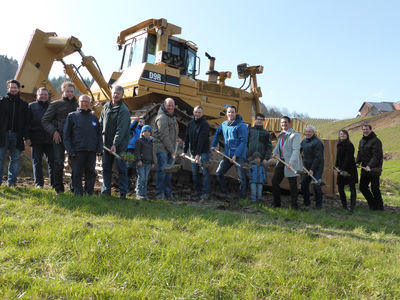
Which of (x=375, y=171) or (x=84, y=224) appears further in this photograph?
(x=375, y=171)

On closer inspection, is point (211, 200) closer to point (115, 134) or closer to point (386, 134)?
point (115, 134)

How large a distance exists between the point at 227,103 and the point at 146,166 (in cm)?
586

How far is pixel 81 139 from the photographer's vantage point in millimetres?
5398

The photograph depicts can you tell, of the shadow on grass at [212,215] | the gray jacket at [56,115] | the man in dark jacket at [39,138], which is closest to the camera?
the shadow on grass at [212,215]

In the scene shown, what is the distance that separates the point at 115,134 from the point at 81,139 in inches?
29.5

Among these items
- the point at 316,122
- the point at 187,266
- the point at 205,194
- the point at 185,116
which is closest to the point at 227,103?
the point at 185,116

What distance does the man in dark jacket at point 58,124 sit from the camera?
5680mm

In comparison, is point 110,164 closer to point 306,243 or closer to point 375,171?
point 306,243

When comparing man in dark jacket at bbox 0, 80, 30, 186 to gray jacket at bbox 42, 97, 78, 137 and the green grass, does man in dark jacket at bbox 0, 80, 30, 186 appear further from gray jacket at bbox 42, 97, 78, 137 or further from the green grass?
the green grass

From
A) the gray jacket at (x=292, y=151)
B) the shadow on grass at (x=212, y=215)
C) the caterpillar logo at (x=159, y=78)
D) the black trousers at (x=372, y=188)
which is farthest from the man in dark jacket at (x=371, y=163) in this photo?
the caterpillar logo at (x=159, y=78)

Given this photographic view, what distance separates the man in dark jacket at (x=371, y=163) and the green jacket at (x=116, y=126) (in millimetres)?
5201

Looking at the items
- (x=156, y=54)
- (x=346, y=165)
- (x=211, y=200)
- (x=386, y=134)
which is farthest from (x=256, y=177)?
(x=386, y=134)

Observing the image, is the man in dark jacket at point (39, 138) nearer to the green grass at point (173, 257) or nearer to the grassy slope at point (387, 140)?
the green grass at point (173, 257)

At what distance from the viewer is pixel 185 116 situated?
9156 millimetres
